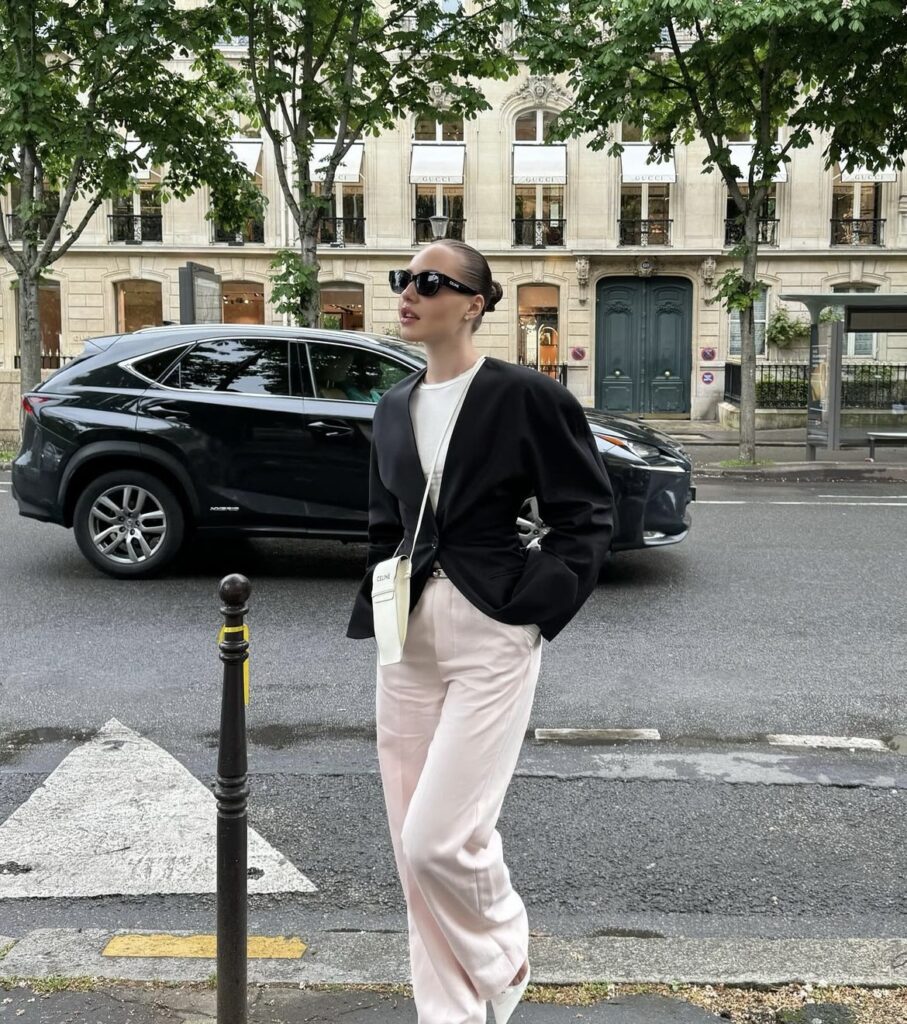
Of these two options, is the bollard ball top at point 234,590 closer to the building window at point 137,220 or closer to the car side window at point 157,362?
the car side window at point 157,362

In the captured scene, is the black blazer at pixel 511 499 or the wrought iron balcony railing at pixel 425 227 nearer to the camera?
the black blazer at pixel 511 499

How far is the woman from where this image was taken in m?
2.48

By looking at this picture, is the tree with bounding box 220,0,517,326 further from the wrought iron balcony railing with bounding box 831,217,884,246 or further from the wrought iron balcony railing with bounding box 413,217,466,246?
the wrought iron balcony railing with bounding box 831,217,884,246

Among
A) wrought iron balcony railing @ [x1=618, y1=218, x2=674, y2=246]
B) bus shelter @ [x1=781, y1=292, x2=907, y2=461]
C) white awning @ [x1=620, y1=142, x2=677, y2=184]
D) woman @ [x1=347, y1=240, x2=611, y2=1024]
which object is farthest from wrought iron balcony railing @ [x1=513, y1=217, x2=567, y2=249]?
woman @ [x1=347, y1=240, x2=611, y2=1024]

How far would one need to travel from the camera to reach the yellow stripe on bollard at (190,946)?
10.2ft

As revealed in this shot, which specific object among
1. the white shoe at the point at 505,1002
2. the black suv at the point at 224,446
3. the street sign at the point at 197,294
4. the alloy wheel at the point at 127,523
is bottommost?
the white shoe at the point at 505,1002

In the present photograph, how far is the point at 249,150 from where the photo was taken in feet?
99.8

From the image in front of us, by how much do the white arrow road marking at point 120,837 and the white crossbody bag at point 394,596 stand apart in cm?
147

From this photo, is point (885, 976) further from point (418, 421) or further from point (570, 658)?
point (570, 658)

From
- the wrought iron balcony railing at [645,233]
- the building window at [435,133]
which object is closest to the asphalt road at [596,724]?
the wrought iron balcony railing at [645,233]

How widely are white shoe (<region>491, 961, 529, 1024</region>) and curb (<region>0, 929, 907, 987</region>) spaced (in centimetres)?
32

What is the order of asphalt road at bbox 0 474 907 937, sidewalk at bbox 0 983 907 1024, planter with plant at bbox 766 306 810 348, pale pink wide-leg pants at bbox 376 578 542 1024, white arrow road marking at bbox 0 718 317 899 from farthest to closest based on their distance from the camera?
1. planter with plant at bbox 766 306 810 348
2. white arrow road marking at bbox 0 718 317 899
3. asphalt road at bbox 0 474 907 937
4. sidewalk at bbox 0 983 907 1024
5. pale pink wide-leg pants at bbox 376 578 542 1024

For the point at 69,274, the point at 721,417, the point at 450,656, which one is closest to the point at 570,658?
the point at 450,656

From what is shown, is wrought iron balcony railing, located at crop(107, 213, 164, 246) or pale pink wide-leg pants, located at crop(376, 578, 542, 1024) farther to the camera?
wrought iron balcony railing, located at crop(107, 213, 164, 246)
